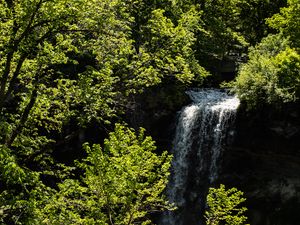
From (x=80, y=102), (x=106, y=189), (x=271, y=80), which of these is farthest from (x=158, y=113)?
(x=106, y=189)

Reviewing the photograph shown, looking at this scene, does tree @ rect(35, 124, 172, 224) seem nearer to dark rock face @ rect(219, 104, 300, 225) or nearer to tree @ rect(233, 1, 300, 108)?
tree @ rect(233, 1, 300, 108)

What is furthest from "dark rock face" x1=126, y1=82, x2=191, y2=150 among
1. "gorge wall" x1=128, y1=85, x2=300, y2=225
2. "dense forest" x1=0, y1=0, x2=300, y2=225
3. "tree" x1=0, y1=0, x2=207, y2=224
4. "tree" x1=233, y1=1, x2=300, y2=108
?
"tree" x1=0, y1=0, x2=207, y2=224

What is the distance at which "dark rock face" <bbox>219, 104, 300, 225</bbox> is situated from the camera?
80.8 feet

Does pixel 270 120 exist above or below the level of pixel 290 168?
above

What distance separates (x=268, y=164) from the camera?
2547 cm

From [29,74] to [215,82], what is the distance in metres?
22.3

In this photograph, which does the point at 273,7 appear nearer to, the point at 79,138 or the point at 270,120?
the point at 270,120

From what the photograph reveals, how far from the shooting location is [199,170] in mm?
27016

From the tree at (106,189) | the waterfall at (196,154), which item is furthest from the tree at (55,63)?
the waterfall at (196,154)

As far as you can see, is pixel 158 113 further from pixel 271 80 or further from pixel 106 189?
pixel 106 189

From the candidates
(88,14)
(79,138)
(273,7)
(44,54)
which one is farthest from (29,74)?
(273,7)

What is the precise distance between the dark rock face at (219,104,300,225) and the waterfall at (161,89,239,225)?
787mm

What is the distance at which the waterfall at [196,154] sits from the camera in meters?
26.6

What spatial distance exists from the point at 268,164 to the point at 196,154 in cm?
450
